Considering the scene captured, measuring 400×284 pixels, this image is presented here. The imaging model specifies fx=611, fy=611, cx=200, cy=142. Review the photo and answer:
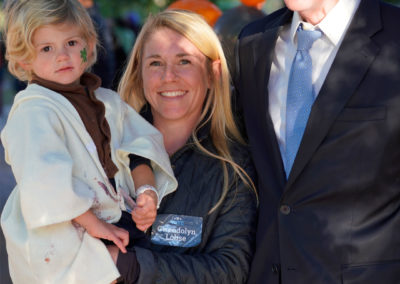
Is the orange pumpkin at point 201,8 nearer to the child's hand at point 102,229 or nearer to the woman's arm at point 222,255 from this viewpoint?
the woman's arm at point 222,255

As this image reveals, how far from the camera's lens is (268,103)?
2.95 metres

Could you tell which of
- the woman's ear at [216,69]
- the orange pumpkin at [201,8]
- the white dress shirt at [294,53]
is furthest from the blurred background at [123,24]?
the white dress shirt at [294,53]

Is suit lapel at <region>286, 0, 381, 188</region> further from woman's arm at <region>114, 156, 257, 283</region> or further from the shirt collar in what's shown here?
woman's arm at <region>114, 156, 257, 283</region>

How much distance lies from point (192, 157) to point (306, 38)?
0.85m

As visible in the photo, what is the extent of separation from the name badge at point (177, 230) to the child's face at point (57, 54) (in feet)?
2.77

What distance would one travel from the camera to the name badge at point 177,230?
118 inches

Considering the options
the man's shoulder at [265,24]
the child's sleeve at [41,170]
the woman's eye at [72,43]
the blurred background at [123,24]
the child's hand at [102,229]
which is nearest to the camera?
the child's sleeve at [41,170]

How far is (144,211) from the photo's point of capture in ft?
8.84

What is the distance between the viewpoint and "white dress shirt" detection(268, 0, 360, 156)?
8.90ft

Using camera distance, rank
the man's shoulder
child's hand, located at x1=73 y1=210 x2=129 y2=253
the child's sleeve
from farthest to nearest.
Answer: the man's shoulder → child's hand, located at x1=73 y1=210 x2=129 y2=253 → the child's sleeve

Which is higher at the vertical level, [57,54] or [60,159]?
[57,54]

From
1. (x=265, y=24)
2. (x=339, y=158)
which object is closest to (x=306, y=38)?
(x=265, y=24)

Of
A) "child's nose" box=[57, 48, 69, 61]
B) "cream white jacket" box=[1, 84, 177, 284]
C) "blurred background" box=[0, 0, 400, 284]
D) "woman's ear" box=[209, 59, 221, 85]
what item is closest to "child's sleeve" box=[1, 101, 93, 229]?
"cream white jacket" box=[1, 84, 177, 284]

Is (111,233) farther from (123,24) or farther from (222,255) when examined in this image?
(123,24)
